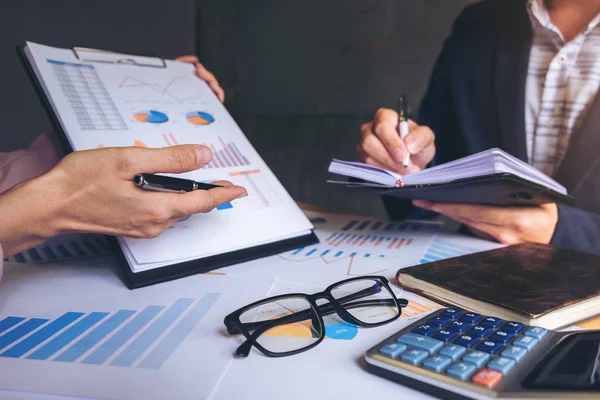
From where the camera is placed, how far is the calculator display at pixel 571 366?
12.4 inches

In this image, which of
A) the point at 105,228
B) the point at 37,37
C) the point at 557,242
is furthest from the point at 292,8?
the point at 105,228

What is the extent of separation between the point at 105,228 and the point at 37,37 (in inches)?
51.3

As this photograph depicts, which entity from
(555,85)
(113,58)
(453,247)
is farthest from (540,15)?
(113,58)

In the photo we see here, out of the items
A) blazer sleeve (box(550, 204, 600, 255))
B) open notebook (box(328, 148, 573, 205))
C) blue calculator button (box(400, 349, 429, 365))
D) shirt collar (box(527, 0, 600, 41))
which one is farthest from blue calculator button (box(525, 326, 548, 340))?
shirt collar (box(527, 0, 600, 41))

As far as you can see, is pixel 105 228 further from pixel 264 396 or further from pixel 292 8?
pixel 292 8

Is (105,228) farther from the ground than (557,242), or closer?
farther from the ground

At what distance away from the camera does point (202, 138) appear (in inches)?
32.1

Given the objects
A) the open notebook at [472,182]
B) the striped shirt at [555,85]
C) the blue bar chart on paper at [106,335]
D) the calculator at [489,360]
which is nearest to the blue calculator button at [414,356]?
the calculator at [489,360]

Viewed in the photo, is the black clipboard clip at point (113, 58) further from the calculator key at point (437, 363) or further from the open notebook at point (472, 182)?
the calculator key at point (437, 363)

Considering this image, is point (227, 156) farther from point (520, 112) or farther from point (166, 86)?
point (520, 112)

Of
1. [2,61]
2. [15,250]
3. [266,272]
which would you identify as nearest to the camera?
[15,250]

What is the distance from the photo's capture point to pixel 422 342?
1.24 feet

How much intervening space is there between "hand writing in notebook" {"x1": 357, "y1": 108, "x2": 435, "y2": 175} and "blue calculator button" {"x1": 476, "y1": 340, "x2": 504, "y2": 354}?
52 cm

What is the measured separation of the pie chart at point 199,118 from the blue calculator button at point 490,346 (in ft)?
2.05
